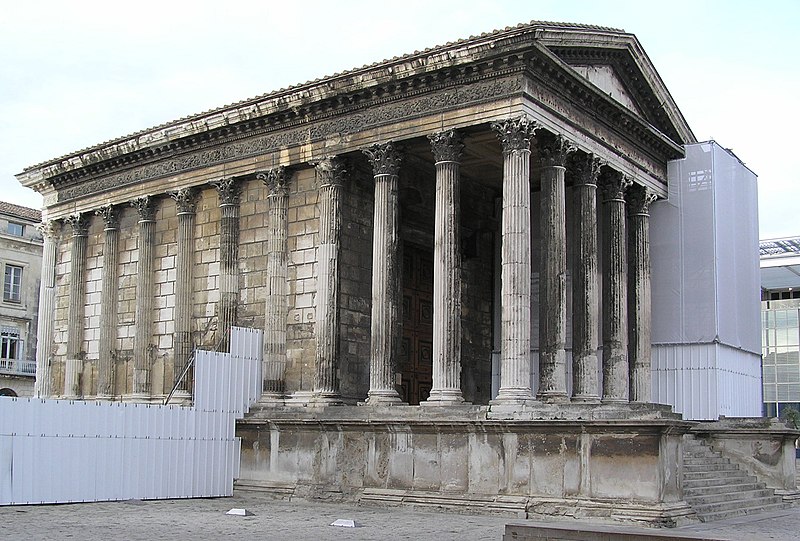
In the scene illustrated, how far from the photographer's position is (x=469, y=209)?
1019 inches

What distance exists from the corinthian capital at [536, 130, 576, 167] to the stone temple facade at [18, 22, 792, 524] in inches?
1.6

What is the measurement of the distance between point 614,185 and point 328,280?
706 centimetres

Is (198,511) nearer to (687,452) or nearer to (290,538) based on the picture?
(290,538)

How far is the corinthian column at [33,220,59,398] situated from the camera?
91.1 feet

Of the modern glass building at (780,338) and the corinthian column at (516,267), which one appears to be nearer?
the corinthian column at (516,267)

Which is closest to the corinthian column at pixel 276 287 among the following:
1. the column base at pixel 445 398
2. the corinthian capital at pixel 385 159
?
the corinthian capital at pixel 385 159

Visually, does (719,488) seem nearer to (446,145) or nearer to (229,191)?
(446,145)

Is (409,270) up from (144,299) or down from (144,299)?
up

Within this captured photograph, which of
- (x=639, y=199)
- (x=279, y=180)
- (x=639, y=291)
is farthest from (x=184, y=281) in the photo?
(x=639, y=199)

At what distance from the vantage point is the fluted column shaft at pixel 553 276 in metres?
19.9

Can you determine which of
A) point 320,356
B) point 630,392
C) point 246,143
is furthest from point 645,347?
point 246,143

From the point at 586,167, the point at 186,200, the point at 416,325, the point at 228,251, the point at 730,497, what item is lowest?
the point at 730,497

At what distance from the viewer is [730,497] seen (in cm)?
1872

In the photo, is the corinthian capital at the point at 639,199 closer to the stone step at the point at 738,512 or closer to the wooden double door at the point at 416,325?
the wooden double door at the point at 416,325
